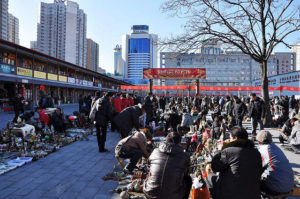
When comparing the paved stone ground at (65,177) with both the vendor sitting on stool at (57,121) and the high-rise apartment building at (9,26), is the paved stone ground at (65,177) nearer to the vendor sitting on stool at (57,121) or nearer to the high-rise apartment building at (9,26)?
the vendor sitting on stool at (57,121)

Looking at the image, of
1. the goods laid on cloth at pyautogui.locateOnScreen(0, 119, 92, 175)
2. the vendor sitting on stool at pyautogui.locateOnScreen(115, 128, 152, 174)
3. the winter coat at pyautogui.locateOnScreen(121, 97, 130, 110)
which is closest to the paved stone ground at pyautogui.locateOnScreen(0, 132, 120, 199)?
the goods laid on cloth at pyautogui.locateOnScreen(0, 119, 92, 175)

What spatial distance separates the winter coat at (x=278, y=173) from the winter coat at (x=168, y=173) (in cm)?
123

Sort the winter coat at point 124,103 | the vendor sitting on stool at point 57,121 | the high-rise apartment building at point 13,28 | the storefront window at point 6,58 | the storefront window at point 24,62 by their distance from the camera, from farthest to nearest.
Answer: the high-rise apartment building at point 13,28
the storefront window at point 24,62
the storefront window at point 6,58
the winter coat at point 124,103
the vendor sitting on stool at point 57,121

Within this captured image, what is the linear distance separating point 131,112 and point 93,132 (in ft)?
13.2

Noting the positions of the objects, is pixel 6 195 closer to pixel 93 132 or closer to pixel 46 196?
pixel 46 196

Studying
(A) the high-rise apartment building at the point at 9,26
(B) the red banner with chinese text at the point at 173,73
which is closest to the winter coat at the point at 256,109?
(B) the red banner with chinese text at the point at 173,73

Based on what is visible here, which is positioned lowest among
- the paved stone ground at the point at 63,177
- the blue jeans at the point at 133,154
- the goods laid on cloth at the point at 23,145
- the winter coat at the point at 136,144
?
the paved stone ground at the point at 63,177

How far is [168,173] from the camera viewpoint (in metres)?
2.47

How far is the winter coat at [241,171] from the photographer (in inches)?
95.7

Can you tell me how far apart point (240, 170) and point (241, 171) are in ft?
0.05

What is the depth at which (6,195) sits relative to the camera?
3467mm

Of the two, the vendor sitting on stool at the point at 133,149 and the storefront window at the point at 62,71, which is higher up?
the storefront window at the point at 62,71

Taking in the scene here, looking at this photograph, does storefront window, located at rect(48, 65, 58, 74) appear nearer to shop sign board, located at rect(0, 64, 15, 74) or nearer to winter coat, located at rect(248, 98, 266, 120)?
shop sign board, located at rect(0, 64, 15, 74)

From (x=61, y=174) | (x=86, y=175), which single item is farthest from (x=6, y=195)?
(x=86, y=175)
